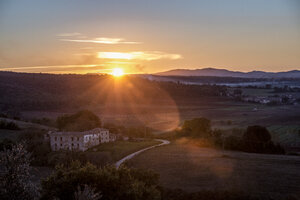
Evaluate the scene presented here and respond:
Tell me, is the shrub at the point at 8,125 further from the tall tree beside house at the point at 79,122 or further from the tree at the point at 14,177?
the tree at the point at 14,177

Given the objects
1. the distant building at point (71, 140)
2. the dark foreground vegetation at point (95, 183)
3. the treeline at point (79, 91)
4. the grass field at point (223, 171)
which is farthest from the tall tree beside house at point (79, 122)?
the dark foreground vegetation at point (95, 183)

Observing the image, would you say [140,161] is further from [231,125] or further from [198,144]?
[231,125]

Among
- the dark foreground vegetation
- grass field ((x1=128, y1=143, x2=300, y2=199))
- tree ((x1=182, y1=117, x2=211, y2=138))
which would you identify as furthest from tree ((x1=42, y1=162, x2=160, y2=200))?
tree ((x1=182, y1=117, x2=211, y2=138))

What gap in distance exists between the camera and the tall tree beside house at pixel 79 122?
57.9m

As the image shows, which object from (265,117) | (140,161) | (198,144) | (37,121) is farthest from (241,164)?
(37,121)

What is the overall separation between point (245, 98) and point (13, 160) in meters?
98.8

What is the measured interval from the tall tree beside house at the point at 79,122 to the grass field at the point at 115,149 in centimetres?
842

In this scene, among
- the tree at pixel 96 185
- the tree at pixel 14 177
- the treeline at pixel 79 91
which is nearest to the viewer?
the tree at pixel 14 177

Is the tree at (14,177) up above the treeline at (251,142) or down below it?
above

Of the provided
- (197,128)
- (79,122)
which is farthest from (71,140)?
(197,128)

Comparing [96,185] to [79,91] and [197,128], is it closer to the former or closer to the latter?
[197,128]

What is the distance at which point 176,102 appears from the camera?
10012 centimetres

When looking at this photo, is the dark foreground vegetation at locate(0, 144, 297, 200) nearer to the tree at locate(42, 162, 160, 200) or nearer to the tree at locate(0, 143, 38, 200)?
the tree at locate(42, 162, 160, 200)

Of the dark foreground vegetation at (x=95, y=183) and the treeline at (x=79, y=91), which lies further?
the treeline at (x=79, y=91)
